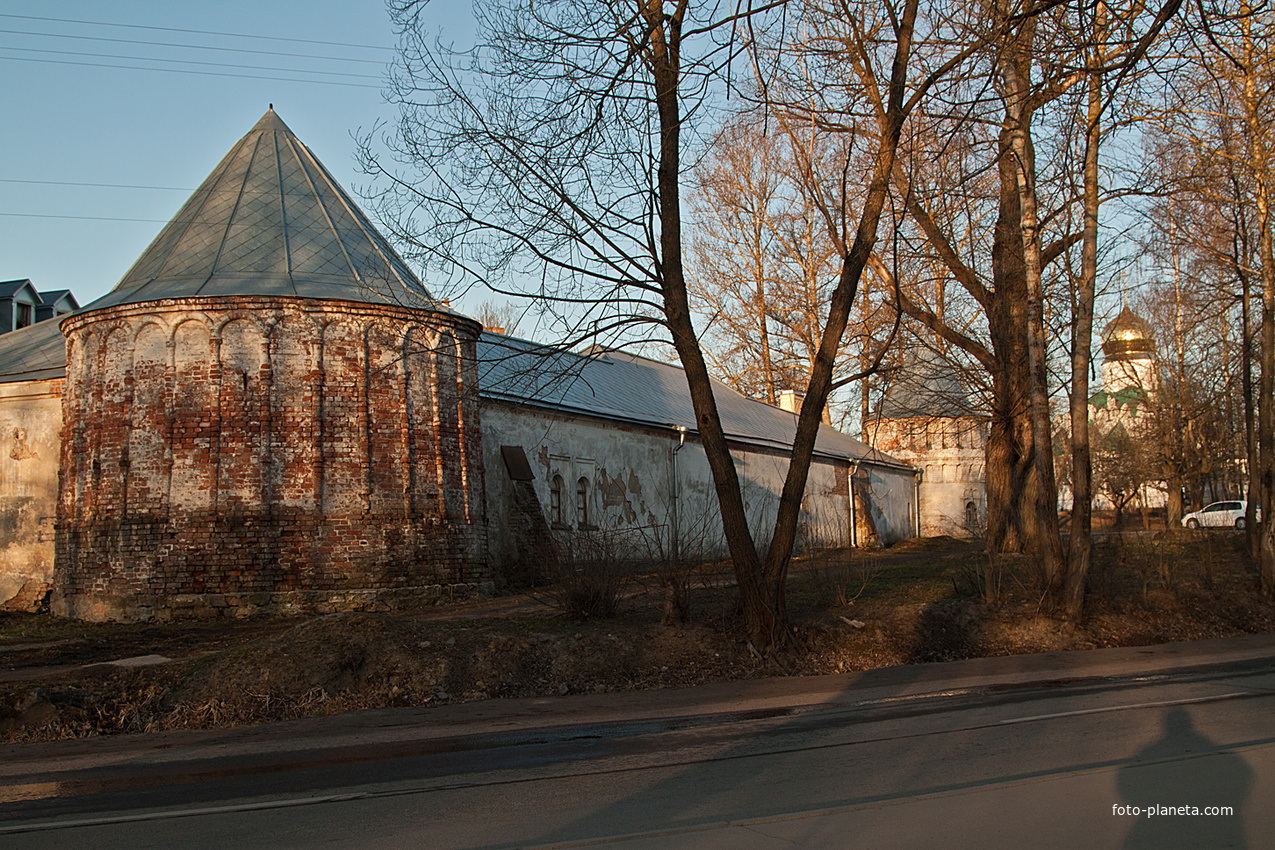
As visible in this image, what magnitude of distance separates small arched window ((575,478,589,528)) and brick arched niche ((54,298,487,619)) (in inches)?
273

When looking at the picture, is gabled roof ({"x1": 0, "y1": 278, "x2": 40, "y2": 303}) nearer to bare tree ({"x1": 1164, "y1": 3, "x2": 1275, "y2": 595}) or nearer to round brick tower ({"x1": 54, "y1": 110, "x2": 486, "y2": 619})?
round brick tower ({"x1": 54, "y1": 110, "x2": 486, "y2": 619})

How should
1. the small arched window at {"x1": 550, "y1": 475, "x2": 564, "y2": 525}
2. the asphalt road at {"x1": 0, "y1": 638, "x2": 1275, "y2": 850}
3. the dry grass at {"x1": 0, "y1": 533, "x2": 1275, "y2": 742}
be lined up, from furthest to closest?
1. the small arched window at {"x1": 550, "y1": 475, "x2": 564, "y2": 525}
2. the dry grass at {"x1": 0, "y1": 533, "x2": 1275, "y2": 742}
3. the asphalt road at {"x1": 0, "y1": 638, "x2": 1275, "y2": 850}

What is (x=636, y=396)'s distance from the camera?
2966 cm

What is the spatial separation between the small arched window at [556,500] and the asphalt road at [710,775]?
45.2ft

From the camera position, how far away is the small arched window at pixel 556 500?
23453mm

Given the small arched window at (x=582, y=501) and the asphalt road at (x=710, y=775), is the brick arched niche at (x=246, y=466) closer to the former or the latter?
the small arched window at (x=582, y=501)

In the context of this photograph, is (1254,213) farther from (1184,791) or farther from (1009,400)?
(1184,791)

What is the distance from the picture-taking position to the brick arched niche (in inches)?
647

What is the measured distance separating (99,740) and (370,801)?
414 cm

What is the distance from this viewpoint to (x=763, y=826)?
4910 millimetres

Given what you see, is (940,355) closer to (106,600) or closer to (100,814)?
(106,600)

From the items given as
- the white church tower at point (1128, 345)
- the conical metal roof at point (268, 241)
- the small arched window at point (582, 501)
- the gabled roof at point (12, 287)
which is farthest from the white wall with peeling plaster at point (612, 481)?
the gabled roof at point (12, 287)

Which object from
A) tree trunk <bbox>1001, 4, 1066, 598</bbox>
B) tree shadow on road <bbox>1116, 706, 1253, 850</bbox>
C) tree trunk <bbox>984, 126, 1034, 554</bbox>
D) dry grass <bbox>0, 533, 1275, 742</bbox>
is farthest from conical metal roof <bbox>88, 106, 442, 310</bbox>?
tree shadow on road <bbox>1116, 706, 1253, 850</bbox>

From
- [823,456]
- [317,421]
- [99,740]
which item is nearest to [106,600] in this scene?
[317,421]
